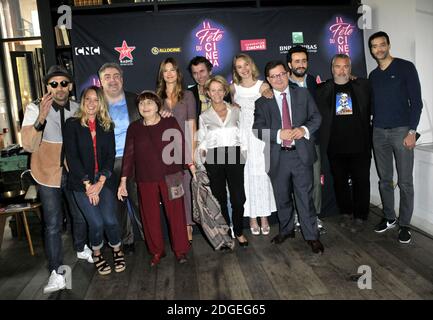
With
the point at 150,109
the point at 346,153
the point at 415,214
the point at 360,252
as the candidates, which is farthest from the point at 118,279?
the point at 415,214

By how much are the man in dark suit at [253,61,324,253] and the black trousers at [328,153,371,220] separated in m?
0.55

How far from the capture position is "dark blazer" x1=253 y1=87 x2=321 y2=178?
3299 mm

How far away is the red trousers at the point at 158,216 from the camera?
3.21 meters

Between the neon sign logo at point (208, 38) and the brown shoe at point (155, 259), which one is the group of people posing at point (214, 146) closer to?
the brown shoe at point (155, 259)

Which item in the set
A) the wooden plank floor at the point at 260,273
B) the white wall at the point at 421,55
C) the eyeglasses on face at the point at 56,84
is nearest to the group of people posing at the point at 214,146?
the eyeglasses on face at the point at 56,84

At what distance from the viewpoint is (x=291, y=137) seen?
3.22 metres

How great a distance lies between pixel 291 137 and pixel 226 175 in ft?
2.22

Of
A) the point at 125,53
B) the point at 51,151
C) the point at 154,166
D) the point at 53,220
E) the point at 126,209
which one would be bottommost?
the point at 126,209

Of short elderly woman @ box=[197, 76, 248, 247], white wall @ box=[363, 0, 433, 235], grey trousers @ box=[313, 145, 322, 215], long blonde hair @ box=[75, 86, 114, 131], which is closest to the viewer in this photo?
long blonde hair @ box=[75, 86, 114, 131]

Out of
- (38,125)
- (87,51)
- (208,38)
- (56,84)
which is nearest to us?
(38,125)

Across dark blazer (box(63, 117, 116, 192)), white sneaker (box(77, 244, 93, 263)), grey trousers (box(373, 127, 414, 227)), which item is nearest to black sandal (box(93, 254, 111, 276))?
white sneaker (box(77, 244, 93, 263))

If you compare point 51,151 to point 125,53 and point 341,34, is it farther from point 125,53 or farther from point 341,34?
point 341,34

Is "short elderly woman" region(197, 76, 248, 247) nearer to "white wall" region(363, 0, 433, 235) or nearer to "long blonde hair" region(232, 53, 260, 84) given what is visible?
"long blonde hair" region(232, 53, 260, 84)

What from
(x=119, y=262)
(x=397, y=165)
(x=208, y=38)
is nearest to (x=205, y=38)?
(x=208, y=38)
